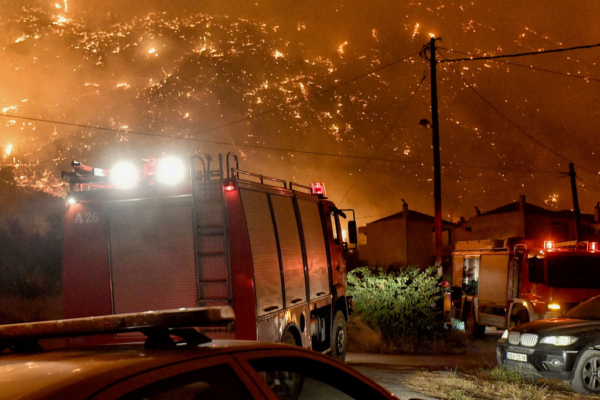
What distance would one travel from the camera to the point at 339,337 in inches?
460

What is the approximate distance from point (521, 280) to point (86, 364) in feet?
47.6

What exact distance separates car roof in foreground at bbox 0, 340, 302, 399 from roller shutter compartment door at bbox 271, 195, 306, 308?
6.38m

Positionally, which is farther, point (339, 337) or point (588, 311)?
point (339, 337)

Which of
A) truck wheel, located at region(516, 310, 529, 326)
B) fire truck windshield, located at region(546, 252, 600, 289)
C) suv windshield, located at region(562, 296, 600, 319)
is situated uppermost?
fire truck windshield, located at region(546, 252, 600, 289)

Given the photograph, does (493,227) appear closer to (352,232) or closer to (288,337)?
(352,232)

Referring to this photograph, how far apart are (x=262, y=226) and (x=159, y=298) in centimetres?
163

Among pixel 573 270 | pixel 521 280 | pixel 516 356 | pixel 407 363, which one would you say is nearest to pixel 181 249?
pixel 516 356

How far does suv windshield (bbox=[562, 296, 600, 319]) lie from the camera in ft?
31.2

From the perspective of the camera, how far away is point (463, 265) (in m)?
18.5

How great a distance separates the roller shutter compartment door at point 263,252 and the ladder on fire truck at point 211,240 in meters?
0.33

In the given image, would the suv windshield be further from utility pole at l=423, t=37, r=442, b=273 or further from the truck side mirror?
utility pole at l=423, t=37, r=442, b=273

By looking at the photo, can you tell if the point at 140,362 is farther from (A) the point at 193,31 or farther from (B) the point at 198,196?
(A) the point at 193,31

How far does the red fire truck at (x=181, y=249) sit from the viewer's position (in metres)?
7.44

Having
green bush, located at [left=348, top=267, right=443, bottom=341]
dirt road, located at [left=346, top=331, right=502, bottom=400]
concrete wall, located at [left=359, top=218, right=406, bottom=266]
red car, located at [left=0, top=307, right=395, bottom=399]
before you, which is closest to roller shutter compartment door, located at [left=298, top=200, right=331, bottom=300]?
dirt road, located at [left=346, top=331, right=502, bottom=400]
